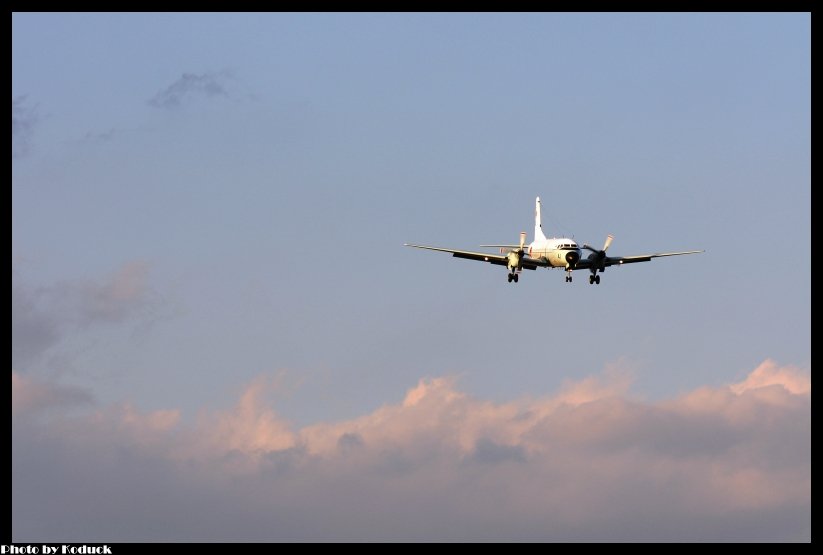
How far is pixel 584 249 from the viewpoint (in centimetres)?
17025

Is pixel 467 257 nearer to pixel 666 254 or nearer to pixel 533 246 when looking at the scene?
pixel 533 246

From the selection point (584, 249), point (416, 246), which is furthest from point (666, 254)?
point (416, 246)
